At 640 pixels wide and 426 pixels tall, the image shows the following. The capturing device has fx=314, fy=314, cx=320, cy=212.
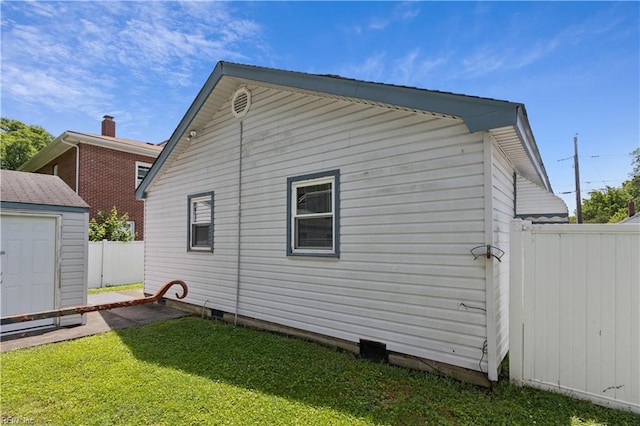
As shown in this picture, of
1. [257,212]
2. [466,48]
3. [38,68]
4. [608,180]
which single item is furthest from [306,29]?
[608,180]

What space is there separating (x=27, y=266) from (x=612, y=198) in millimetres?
54580

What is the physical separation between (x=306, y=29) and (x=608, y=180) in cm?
4916

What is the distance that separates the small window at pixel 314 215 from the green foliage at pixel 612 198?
146 ft

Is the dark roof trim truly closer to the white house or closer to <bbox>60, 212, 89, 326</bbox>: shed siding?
<bbox>60, 212, 89, 326</bbox>: shed siding

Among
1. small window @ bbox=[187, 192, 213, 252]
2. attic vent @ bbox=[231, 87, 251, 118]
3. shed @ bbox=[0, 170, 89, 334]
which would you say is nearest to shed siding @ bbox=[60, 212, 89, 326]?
shed @ bbox=[0, 170, 89, 334]

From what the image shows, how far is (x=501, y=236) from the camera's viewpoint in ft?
14.0

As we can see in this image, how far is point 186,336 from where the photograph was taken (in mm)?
5723

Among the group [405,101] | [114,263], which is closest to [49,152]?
[114,263]

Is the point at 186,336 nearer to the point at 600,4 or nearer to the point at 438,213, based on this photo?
the point at 438,213

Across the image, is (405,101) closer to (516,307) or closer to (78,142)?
(516,307)

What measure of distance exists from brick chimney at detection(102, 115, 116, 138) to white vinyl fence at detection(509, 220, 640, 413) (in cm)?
1974

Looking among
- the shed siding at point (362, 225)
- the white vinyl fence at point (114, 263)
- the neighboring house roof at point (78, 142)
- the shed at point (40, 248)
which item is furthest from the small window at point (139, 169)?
the shed siding at point (362, 225)

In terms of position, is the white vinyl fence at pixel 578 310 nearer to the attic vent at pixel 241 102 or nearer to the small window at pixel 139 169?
the attic vent at pixel 241 102

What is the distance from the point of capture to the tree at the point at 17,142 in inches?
904
